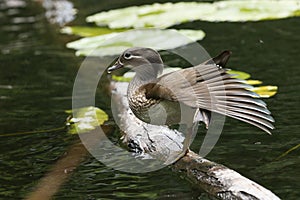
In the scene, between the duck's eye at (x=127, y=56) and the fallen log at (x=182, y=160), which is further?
the duck's eye at (x=127, y=56)

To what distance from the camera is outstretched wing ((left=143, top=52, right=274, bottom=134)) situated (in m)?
2.61

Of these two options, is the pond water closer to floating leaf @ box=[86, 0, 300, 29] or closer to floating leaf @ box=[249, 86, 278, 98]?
floating leaf @ box=[249, 86, 278, 98]

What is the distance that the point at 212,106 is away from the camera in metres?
2.67

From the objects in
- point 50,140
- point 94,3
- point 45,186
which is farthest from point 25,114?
point 94,3

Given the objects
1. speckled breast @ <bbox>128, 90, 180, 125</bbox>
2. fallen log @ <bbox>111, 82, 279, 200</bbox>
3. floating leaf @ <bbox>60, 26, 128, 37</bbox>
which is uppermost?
speckled breast @ <bbox>128, 90, 180, 125</bbox>

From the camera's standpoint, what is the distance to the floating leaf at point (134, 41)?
4.78 m

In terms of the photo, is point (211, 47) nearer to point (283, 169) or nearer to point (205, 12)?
point (205, 12)

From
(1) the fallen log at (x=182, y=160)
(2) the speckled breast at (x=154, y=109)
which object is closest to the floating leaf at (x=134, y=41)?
(1) the fallen log at (x=182, y=160)

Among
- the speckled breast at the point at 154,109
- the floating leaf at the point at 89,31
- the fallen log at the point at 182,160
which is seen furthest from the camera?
the floating leaf at the point at 89,31

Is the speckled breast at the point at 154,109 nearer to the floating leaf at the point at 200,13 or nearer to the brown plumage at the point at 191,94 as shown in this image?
the brown plumage at the point at 191,94

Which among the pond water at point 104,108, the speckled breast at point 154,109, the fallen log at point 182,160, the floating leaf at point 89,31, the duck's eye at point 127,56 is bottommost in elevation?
the pond water at point 104,108

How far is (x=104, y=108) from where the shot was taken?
4164mm

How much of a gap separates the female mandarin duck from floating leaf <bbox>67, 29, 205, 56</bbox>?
167cm

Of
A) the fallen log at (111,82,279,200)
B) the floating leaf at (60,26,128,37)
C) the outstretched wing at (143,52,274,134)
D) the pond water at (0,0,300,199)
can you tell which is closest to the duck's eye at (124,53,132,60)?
the outstretched wing at (143,52,274,134)
